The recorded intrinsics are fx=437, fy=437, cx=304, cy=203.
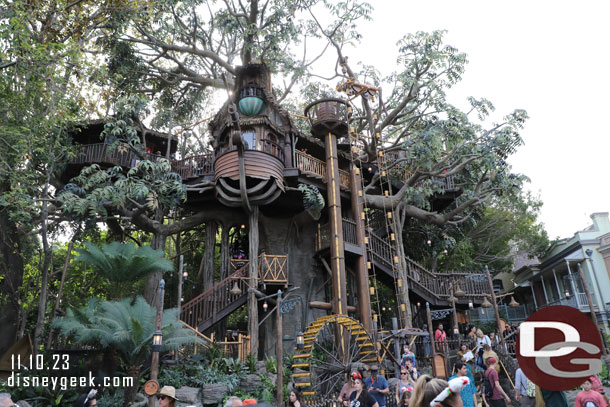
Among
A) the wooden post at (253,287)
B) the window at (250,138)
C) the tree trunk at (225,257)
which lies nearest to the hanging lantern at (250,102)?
the window at (250,138)

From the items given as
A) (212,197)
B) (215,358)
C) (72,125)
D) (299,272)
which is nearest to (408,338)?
(299,272)

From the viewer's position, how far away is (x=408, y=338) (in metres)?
17.8

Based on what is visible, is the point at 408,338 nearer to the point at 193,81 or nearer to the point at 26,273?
the point at 193,81

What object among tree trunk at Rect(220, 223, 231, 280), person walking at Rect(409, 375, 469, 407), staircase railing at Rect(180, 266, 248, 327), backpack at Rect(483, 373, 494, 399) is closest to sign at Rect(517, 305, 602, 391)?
person walking at Rect(409, 375, 469, 407)

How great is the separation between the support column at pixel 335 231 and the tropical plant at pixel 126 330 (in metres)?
6.58

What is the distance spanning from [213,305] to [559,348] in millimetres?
15630

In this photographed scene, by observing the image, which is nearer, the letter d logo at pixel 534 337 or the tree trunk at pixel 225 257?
the letter d logo at pixel 534 337

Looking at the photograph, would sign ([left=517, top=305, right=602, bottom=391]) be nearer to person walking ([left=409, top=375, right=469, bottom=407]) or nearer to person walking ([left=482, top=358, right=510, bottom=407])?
person walking ([left=409, top=375, right=469, bottom=407])

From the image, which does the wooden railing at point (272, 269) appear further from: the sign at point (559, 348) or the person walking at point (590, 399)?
the sign at point (559, 348)

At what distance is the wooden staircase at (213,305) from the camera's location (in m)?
16.8

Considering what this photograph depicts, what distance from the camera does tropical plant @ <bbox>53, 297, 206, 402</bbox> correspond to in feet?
39.6

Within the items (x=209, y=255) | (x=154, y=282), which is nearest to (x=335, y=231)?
(x=209, y=255)

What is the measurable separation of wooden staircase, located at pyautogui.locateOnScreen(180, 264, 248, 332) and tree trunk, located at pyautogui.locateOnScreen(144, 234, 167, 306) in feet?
6.48

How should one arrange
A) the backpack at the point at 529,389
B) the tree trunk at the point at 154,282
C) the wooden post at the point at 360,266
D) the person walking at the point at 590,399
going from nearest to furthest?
the person walking at the point at 590,399
the backpack at the point at 529,389
the wooden post at the point at 360,266
the tree trunk at the point at 154,282
